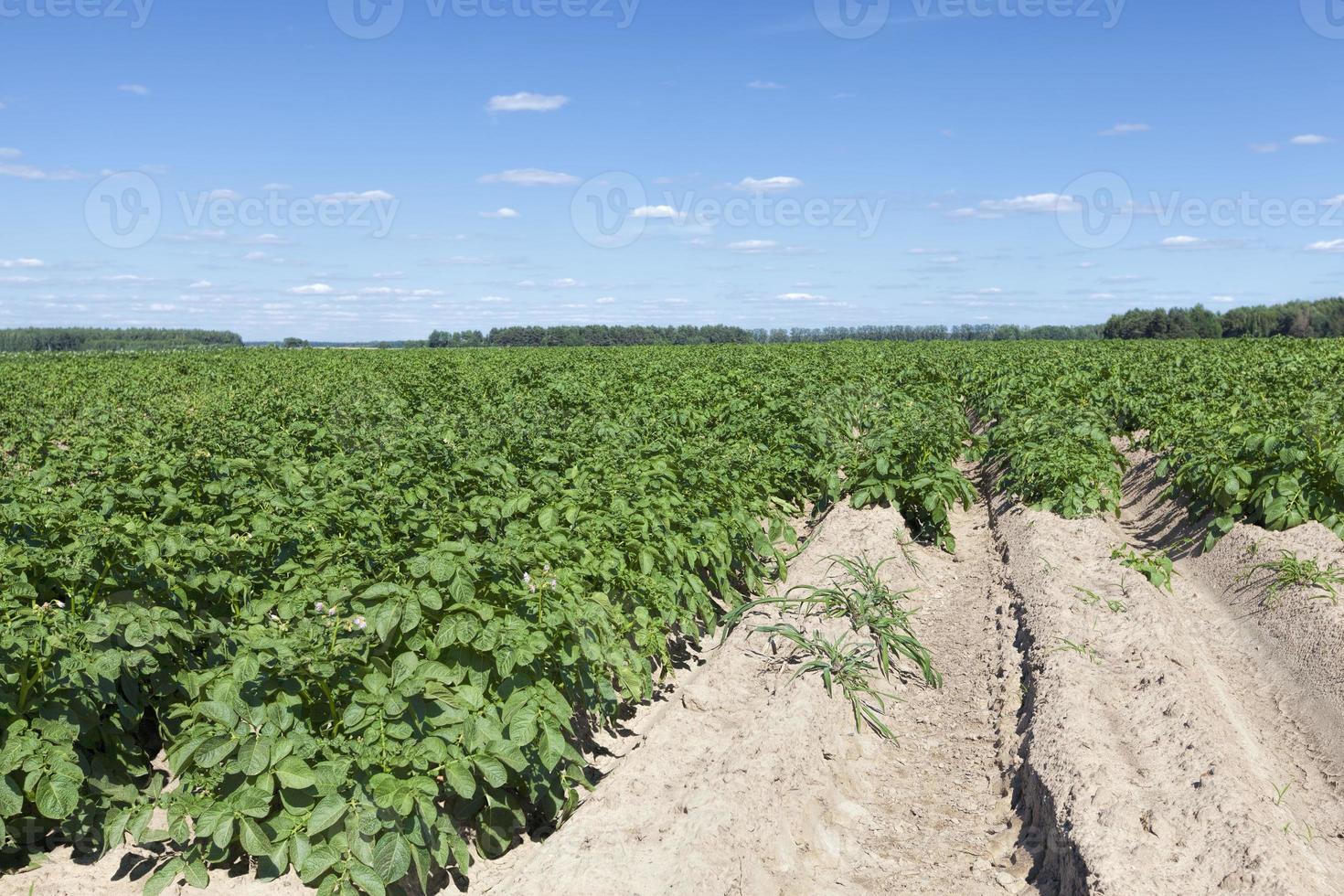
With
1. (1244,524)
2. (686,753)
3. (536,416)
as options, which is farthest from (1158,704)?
(536,416)

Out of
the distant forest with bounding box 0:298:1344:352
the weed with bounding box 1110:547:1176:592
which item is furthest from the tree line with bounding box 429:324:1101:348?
the weed with bounding box 1110:547:1176:592

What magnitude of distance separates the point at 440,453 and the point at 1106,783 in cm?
562

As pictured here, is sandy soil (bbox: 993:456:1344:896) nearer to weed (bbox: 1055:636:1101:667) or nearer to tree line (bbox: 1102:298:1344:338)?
Answer: weed (bbox: 1055:636:1101:667)

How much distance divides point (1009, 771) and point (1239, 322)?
9525 centimetres

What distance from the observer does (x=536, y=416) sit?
421 inches

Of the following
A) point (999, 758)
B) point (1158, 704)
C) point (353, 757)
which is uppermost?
point (353, 757)

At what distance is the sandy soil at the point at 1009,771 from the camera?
3920 mm

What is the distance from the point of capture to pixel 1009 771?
5.13 metres

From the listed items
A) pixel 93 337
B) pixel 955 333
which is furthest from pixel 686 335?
pixel 93 337

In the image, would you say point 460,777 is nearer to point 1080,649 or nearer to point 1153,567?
point 1080,649

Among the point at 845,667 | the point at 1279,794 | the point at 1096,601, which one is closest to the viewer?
the point at 1279,794

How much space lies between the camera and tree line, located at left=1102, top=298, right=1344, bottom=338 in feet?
258

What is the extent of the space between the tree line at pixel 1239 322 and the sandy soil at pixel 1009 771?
271ft

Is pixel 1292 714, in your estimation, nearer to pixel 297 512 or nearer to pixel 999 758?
pixel 999 758
